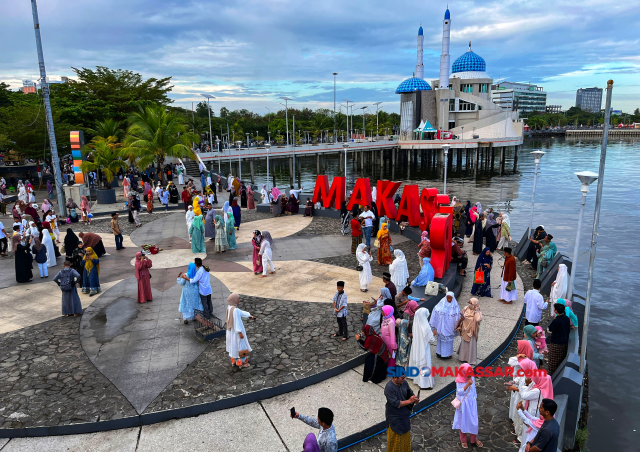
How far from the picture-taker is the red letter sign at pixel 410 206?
17.1 metres

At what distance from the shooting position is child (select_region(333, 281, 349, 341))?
28.7 feet

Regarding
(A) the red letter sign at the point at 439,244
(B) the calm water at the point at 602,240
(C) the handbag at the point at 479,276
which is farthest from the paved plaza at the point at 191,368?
(B) the calm water at the point at 602,240

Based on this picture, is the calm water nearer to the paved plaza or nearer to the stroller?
the paved plaza

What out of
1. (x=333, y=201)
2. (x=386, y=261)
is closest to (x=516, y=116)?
(x=333, y=201)

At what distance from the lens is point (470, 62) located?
77938 mm

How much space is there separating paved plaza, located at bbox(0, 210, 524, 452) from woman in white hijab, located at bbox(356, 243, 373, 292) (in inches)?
12.5

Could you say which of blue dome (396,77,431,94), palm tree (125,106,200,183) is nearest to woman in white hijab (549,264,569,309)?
palm tree (125,106,200,183)

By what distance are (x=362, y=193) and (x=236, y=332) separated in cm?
1196

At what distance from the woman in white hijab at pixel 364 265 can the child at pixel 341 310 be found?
2.58 m

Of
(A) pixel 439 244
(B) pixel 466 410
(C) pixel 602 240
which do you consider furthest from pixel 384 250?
(C) pixel 602 240

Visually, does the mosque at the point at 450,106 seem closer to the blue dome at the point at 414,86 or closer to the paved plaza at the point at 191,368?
the blue dome at the point at 414,86

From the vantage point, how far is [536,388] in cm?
591

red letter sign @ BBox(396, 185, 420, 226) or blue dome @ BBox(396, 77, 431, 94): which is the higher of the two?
blue dome @ BBox(396, 77, 431, 94)

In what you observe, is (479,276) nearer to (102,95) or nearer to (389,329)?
(389,329)
